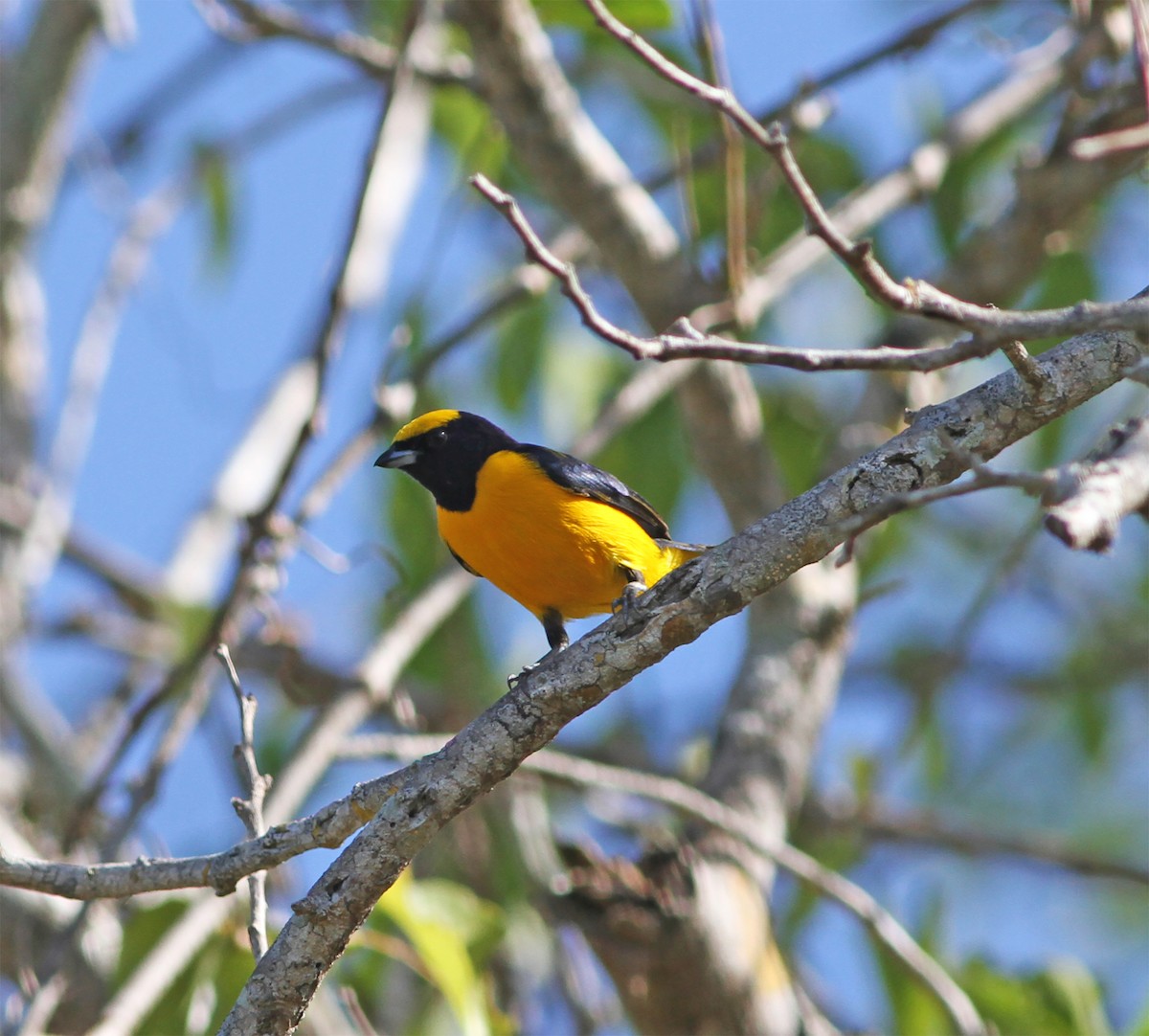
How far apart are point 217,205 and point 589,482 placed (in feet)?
12.2

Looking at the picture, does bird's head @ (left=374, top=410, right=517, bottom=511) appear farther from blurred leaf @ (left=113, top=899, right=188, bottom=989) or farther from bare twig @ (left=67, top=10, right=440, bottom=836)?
blurred leaf @ (left=113, top=899, right=188, bottom=989)

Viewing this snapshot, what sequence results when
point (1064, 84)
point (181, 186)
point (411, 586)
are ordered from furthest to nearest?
point (181, 186) < point (411, 586) < point (1064, 84)

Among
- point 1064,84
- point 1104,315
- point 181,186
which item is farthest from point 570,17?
point 1104,315

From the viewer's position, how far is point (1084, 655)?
7.99 meters

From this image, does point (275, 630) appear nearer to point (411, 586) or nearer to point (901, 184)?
point (411, 586)

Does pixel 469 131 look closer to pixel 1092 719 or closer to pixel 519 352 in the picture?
pixel 519 352

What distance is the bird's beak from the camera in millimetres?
5184

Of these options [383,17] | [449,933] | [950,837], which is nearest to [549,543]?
[449,933]

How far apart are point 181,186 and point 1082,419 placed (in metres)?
5.08

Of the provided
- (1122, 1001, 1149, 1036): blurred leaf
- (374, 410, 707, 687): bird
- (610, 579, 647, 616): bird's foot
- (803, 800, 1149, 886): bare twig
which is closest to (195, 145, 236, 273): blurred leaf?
(374, 410, 707, 687): bird

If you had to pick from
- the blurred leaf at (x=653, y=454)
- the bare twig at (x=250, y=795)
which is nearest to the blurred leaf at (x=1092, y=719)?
the blurred leaf at (x=653, y=454)

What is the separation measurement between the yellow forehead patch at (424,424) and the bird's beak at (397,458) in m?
0.05

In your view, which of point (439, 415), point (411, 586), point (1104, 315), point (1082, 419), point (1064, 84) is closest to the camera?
point (1104, 315)

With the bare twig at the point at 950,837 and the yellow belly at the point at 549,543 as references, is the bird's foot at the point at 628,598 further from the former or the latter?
the bare twig at the point at 950,837
